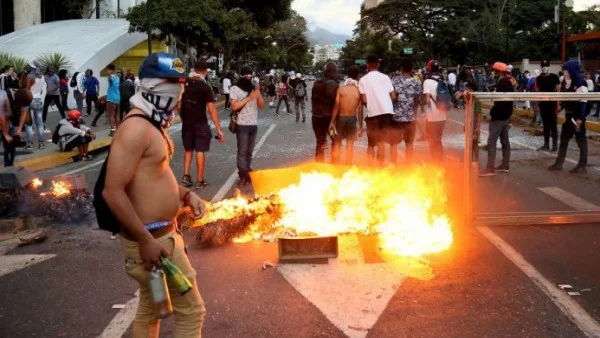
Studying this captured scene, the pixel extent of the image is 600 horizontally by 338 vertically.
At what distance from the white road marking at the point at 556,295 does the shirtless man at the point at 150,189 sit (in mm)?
2740

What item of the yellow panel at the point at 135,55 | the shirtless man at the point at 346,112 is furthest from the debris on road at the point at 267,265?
the yellow panel at the point at 135,55

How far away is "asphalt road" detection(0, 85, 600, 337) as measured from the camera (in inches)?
167

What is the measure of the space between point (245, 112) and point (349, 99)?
1749 mm

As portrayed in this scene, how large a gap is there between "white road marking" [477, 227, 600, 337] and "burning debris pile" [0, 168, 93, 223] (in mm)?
4870

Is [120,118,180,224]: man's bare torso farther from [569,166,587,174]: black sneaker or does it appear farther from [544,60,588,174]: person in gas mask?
[569,166,587,174]: black sneaker

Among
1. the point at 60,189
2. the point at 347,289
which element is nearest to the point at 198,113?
the point at 60,189

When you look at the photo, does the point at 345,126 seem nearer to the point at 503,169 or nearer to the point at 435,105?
the point at 435,105

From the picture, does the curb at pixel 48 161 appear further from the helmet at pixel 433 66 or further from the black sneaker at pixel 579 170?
the black sneaker at pixel 579 170

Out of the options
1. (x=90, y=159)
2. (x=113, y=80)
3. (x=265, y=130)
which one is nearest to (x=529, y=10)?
(x=265, y=130)

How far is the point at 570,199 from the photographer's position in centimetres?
842

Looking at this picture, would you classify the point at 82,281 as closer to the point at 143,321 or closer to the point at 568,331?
the point at 143,321

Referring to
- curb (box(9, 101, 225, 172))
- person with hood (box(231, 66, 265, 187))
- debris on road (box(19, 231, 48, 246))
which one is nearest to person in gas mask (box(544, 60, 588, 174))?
person with hood (box(231, 66, 265, 187))

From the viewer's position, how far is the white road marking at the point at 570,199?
26.1ft

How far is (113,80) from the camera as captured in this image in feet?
55.4
